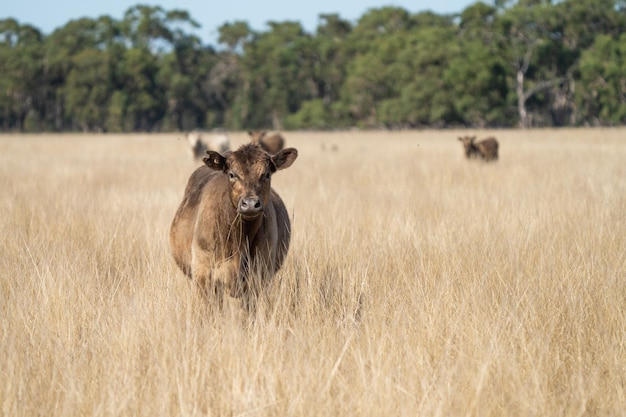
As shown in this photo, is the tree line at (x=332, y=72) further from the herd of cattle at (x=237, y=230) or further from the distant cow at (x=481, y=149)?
the herd of cattle at (x=237, y=230)

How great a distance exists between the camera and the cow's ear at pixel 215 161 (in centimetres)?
457

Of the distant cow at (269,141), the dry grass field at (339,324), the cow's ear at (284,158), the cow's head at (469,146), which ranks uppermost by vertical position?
the cow's ear at (284,158)

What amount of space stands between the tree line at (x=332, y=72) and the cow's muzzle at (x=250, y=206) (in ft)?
173

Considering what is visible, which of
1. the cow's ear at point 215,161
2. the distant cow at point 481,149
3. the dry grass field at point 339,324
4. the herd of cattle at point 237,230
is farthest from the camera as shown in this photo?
the distant cow at point 481,149

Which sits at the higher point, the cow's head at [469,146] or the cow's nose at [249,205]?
the cow's nose at [249,205]

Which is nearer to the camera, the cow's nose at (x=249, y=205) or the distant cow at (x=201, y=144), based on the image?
the cow's nose at (x=249, y=205)

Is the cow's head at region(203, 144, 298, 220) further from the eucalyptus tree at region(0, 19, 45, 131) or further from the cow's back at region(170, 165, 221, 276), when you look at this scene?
the eucalyptus tree at region(0, 19, 45, 131)

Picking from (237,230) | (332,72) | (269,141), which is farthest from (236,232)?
(332,72)

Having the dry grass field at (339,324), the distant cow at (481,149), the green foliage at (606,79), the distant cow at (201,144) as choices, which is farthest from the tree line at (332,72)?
the dry grass field at (339,324)

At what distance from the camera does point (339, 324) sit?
4.21 meters

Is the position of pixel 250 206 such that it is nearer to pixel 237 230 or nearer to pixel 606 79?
pixel 237 230

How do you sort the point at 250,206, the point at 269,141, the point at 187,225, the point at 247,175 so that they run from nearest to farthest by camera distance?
1. the point at 250,206
2. the point at 247,175
3. the point at 187,225
4. the point at 269,141

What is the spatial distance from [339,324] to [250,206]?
795mm

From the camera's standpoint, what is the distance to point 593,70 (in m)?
53.7
